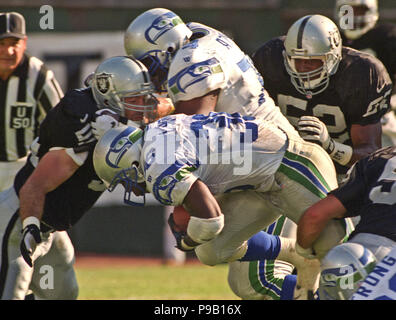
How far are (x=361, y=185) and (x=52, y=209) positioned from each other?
1706 mm

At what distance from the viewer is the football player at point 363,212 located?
3.76 m

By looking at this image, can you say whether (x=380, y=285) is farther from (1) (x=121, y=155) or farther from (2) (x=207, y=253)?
(1) (x=121, y=155)

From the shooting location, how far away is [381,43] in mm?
6344

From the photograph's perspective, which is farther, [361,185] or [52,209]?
[52,209]

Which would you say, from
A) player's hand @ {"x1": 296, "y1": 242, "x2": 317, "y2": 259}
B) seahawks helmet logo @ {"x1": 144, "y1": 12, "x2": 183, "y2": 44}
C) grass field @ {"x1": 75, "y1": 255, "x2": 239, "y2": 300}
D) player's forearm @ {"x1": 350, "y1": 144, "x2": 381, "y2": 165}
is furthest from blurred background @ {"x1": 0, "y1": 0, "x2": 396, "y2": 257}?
player's hand @ {"x1": 296, "y1": 242, "x2": 317, "y2": 259}

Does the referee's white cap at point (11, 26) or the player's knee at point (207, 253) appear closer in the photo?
the player's knee at point (207, 253)

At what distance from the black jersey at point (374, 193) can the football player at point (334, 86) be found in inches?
33.1

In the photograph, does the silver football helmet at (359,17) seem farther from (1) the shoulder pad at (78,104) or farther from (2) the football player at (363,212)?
(2) the football player at (363,212)

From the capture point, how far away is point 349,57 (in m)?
5.07

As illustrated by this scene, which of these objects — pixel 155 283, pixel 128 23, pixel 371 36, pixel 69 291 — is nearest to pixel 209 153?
pixel 69 291

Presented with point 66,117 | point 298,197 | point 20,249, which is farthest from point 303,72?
point 20,249

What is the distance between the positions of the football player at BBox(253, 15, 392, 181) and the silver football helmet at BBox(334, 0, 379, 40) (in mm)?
1380

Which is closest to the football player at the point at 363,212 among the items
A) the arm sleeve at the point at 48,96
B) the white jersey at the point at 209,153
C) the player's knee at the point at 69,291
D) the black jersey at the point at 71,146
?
the white jersey at the point at 209,153

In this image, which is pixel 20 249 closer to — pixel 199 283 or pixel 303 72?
pixel 303 72
